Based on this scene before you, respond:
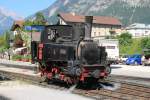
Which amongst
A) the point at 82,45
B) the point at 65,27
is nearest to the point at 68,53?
the point at 82,45

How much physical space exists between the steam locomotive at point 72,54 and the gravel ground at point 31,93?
1189 mm

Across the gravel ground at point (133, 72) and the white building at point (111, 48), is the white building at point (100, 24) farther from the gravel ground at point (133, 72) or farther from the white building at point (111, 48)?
the gravel ground at point (133, 72)

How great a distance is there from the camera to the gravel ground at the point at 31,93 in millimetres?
19406

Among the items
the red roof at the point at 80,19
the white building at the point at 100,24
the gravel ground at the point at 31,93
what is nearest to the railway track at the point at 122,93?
the gravel ground at the point at 31,93

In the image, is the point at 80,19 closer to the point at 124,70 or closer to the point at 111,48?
the point at 111,48

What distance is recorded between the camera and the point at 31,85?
25.5 m

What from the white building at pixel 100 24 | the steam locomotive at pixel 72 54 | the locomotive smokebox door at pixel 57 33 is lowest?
the steam locomotive at pixel 72 54

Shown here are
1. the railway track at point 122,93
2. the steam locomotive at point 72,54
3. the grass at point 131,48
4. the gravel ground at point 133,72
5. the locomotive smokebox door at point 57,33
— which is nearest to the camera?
the railway track at point 122,93

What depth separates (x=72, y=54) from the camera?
863 inches

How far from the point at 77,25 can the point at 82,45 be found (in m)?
1.46

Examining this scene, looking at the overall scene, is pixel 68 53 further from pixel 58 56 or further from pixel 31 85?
pixel 31 85

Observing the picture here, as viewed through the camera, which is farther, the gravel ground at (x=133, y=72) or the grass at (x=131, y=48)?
the grass at (x=131, y=48)

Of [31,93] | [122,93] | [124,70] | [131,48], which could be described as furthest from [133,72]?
[131,48]

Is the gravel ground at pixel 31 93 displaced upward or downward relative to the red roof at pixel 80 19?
downward
